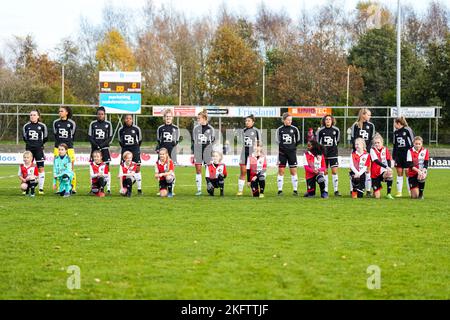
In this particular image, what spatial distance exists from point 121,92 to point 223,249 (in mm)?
26217

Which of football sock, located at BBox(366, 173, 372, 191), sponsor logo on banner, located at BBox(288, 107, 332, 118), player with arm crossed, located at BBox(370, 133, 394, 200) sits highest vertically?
sponsor logo on banner, located at BBox(288, 107, 332, 118)

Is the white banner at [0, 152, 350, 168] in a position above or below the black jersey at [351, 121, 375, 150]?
below

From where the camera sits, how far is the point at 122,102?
33.7m

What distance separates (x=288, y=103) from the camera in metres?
50.4

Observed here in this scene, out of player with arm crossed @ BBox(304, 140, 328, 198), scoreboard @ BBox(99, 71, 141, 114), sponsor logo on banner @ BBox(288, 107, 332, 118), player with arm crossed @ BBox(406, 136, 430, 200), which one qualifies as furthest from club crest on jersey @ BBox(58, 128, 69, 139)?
sponsor logo on banner @ BBox(288, 107, 332, 118)

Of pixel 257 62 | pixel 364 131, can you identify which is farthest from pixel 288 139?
pixel 257 62

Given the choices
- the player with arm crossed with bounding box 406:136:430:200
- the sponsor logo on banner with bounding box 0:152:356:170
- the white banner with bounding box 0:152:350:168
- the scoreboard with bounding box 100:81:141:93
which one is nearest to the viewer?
the player with arm crossed with bounding box 406:136:430:200

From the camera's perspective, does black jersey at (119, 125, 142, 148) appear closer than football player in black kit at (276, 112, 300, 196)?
No

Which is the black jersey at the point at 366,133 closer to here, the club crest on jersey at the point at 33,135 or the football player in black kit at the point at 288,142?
the football player in black kit at the point at 288,142

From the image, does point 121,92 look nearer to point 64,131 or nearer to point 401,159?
point 64,131

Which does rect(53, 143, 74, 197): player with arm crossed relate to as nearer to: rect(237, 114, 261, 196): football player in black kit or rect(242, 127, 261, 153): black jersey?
rect(237, 114, 261, 196): football player in black kit

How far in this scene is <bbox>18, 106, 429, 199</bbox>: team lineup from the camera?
1586 centimetres

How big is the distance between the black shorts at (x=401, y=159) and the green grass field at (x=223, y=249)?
7.29ft

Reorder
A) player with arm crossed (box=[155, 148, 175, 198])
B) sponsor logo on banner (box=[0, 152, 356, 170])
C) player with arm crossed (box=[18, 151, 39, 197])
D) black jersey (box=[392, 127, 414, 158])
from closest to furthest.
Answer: player with arm crossed (box=[18, 151, 39, 197]) → player with arm crossed (box=[155, 148, 175, 198]) → black jersey (box=[392, 127, 414, 158]) → sponsor logo on banner (box=[0, 152, 356, 170])
